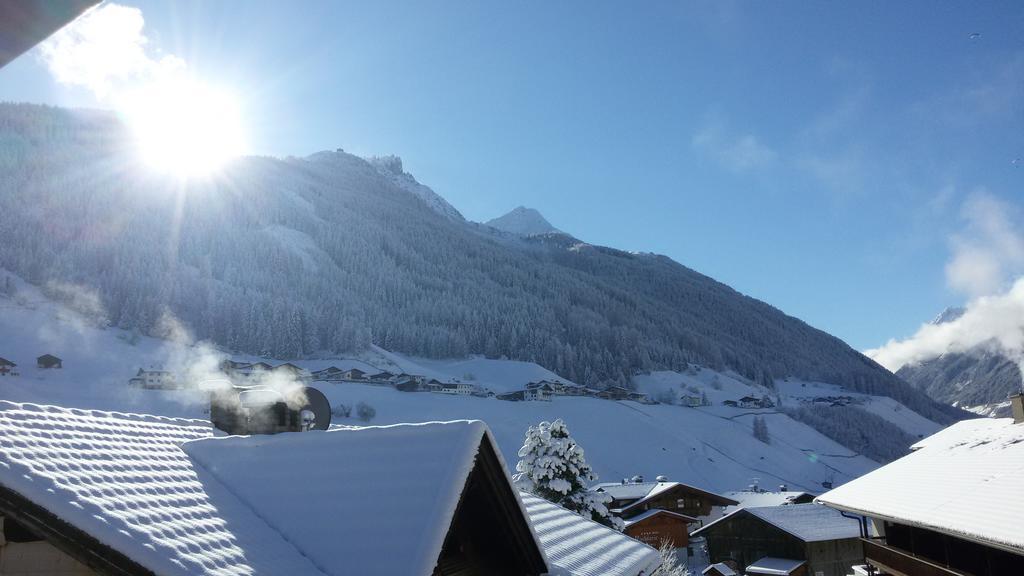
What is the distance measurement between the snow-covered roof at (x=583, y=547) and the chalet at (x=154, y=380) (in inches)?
2682

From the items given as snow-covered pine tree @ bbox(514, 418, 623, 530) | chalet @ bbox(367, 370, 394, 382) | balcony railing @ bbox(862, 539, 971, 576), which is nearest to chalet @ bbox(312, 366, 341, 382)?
chalet @ bbox(367, 370, 394, 382)

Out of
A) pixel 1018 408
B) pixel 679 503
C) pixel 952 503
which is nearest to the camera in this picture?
pixel 952 503

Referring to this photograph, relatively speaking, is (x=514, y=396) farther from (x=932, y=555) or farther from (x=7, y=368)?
(x=932, y=555)

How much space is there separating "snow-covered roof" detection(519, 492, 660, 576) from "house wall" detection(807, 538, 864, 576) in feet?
94.3

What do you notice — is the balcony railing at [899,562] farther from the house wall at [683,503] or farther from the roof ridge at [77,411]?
the house wall at [683,503]

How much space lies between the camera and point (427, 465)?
6.18 meters

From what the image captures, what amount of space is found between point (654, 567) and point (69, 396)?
63.2 meters

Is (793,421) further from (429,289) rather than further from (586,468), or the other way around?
(586,468)

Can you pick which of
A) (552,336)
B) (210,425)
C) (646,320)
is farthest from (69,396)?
(646,320)

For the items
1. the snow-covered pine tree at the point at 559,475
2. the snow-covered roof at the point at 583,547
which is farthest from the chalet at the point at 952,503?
the snow-covered pine tree at the point at 559,475

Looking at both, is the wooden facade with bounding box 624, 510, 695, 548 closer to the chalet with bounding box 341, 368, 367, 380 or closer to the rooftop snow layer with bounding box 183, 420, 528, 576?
the rooftop snow layer with bounding box 183, 420, 528, 576

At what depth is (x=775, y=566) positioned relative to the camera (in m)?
35.8

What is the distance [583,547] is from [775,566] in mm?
30442

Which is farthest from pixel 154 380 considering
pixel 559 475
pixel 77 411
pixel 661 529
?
pixel 77 411
